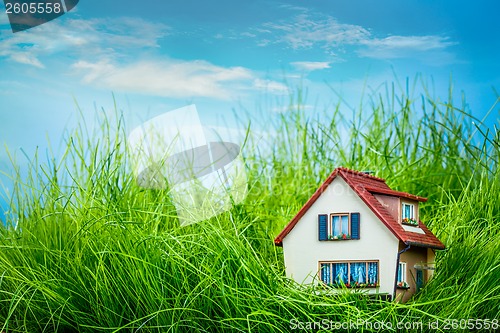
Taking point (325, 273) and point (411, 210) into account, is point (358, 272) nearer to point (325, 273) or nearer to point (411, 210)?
point (325, 273)

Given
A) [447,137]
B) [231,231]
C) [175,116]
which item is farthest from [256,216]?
[447,137]

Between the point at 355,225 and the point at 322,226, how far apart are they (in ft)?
0.28

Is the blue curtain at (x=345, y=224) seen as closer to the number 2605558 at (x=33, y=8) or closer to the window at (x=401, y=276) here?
the window at (x=401, y=276)

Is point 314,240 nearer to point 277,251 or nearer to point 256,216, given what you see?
point 277,251

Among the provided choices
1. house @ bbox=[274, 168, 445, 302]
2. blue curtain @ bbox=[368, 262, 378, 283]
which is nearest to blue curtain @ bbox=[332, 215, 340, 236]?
house @ bbox=[274, 168, 445, 302]

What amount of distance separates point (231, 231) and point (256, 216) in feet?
0.75

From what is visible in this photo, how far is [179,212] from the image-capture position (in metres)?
2.64

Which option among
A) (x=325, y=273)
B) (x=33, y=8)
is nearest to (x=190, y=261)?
(x=325, y=273)

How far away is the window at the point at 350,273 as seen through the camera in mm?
1797

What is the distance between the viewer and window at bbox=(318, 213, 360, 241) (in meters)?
1.79

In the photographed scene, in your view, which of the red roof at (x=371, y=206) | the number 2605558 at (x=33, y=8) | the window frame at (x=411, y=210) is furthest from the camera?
the number 2605558 at (x=33, y=8)

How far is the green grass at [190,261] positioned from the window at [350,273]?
46 millimetres

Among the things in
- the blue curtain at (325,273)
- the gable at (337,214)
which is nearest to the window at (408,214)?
the gable at (337,214)

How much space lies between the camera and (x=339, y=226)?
1806mm
